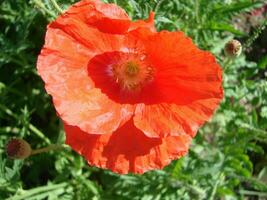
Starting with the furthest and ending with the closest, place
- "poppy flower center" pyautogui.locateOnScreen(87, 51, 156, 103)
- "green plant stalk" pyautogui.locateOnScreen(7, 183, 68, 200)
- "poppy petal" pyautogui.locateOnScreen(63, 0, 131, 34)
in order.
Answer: "green plant stalk" pyautogui.locateOnScreen(7, 183, 68, 200) < "poppy flower center" pyautogui.locateOnScreen(87, 51, 156, 103) < "poppy petal" pyautogui.locateOnScreen(63, 0, 131, 34)

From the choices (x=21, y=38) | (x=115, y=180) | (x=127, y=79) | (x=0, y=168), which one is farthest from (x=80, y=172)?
(x=127, y=79)

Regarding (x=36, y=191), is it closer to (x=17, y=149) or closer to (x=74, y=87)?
(x=17, y=149)

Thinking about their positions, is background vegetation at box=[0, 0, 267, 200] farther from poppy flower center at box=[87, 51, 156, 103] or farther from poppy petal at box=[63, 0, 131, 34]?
poppy petal at box=[63, 0, 131, 34]

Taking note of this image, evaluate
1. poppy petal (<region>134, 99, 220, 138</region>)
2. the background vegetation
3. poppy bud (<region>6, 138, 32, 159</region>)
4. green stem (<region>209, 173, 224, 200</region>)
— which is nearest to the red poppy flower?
poppy petal (<region>134, 99, 220, 138</region>)

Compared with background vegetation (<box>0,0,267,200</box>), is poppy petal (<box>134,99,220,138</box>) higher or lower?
higher

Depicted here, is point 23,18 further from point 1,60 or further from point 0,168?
point 0,168

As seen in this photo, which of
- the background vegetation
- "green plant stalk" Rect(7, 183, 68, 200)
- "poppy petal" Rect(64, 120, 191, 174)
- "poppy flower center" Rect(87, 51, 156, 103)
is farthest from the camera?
the background vegetation
